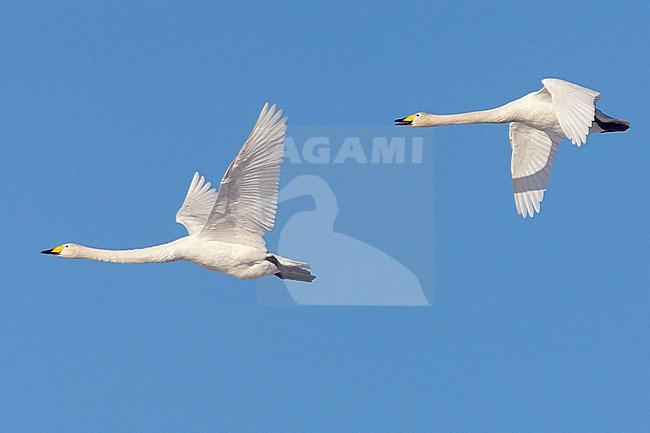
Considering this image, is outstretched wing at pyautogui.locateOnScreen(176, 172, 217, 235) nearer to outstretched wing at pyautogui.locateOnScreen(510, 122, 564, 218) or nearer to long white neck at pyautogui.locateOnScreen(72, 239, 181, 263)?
long white neck at pyautogui.locateOnScreen(72, 239, 181, 263)

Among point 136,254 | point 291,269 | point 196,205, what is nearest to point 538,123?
point 291,269

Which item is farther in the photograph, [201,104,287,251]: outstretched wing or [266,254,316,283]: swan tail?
[266,254,316,283]: swan tail

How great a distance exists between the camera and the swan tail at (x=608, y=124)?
23.7 m

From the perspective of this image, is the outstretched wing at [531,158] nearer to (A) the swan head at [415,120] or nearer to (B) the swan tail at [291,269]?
(A) the swan head at [415,120]

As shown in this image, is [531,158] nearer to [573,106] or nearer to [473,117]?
[473,117]

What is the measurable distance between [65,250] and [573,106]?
Answer: 8243 millimetres

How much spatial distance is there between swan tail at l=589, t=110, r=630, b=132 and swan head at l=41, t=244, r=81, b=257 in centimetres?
861

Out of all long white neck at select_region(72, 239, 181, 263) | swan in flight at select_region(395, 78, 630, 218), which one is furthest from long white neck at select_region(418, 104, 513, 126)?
long white neck at select_region(72, 239, 181, 263)

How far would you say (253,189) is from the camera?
21781 mm

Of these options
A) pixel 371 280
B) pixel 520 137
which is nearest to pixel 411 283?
pixel 371 280

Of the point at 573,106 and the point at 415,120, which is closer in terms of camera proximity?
the point at 573,106

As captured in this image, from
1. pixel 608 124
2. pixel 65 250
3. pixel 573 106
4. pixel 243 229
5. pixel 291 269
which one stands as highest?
pixel 608 124

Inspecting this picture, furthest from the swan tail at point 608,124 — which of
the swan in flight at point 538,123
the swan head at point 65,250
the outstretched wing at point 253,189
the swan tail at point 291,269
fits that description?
the swan head at point 65,250

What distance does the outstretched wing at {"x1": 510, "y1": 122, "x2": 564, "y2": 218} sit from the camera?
2528 cm
